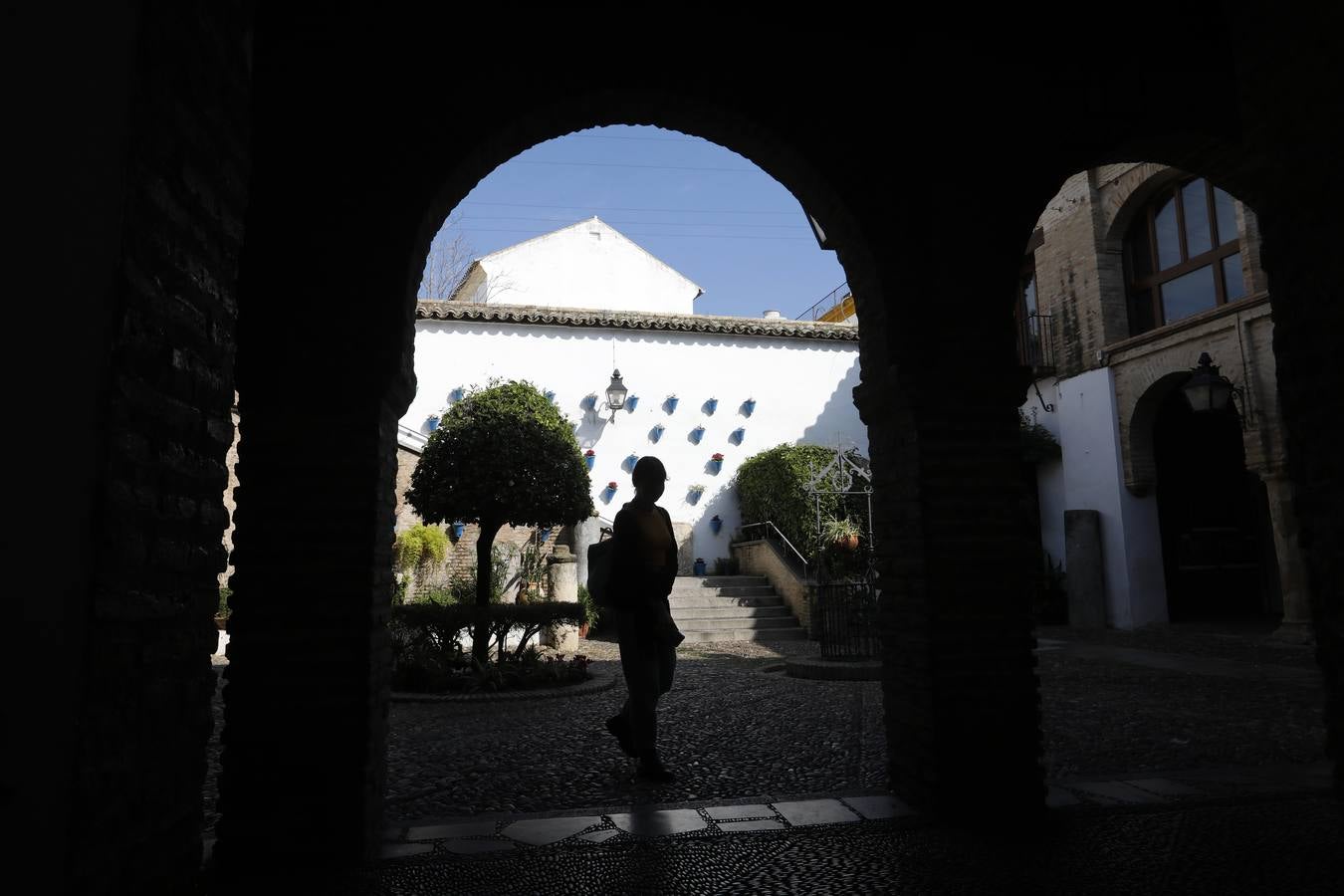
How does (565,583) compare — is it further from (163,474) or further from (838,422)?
(163,474)

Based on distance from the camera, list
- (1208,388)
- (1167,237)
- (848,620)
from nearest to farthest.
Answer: (848,620) < (1208,388) < (1167,237)

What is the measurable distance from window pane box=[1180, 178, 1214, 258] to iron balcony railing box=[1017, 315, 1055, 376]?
2.49m

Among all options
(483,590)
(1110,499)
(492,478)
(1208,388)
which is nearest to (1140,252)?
(1208,388)

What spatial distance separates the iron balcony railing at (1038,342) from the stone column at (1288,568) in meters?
3.92

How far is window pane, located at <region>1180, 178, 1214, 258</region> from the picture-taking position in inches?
469

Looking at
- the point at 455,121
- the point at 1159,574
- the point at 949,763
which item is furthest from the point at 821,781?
the point at 1159,574

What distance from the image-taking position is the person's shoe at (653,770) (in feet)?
14.6

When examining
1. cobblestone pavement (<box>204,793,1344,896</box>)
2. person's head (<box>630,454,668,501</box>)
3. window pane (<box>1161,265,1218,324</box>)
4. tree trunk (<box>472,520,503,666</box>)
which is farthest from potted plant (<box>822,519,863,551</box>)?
cobblestone pavement (<box>204,793,1344,896</box>)

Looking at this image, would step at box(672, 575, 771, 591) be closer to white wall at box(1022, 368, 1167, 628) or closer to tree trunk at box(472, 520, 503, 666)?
white wall at box(1022, 368, 1167, 628)

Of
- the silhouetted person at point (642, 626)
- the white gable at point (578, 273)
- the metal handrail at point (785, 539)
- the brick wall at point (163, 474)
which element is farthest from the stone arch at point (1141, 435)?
the brick wall at point (163, 474)

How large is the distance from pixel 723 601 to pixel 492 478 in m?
6.24

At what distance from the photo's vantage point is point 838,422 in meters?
17.7

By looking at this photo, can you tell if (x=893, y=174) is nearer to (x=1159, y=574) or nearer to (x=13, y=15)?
(x=13, y=15)

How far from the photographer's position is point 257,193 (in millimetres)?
3574
